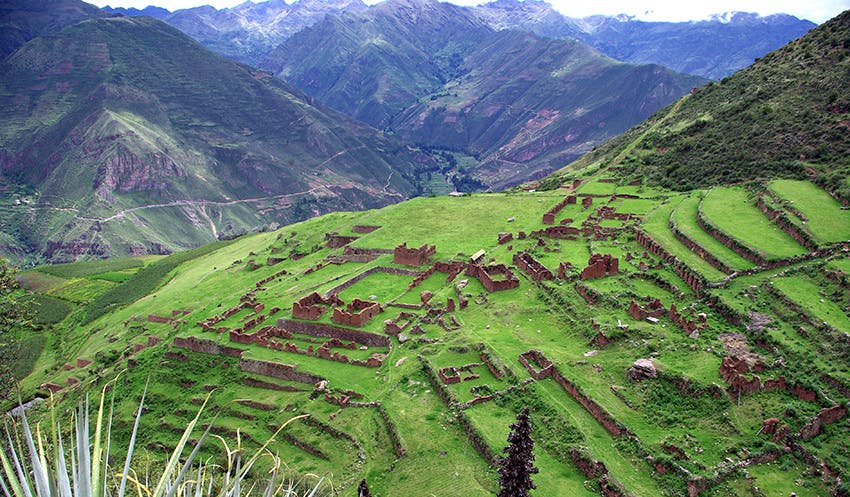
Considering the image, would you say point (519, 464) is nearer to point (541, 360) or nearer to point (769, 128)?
point (541, 360)

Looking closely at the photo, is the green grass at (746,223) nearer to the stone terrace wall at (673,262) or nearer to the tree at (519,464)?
the stone terrace wall at (673,262)

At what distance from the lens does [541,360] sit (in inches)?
1393

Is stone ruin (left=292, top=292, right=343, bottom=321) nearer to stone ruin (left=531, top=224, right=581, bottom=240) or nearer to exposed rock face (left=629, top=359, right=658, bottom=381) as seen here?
stone ruin (left=531, top=224, right=581, bottom=240)

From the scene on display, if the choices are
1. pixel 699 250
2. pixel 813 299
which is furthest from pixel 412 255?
pixel 813 299

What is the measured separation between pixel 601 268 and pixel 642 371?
48.0 feet

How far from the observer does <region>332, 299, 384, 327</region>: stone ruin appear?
46594mm

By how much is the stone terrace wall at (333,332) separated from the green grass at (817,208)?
33.0 m

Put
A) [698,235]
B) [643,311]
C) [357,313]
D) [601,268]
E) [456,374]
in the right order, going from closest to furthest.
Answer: [456,374], [643,311], [601,268], [357,313], [698,235]

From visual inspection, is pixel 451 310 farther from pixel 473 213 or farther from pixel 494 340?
pixel 473 213

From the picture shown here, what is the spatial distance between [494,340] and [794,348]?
683 inches

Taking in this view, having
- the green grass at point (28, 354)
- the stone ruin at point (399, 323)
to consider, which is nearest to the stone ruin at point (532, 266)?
the stone ruin at point (399, 323)

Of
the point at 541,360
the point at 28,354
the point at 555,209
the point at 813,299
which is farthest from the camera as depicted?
the point at 28,354

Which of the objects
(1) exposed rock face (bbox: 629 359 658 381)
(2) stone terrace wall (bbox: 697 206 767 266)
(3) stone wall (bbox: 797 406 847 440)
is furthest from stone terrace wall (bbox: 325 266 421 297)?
(3) stone wall (bbox: 797 406 847 440)

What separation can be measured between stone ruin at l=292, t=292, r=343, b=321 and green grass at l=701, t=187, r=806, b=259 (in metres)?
33.6
